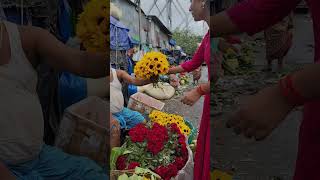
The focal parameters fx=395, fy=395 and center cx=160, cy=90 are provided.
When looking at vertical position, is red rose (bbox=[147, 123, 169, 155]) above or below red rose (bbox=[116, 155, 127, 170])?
above

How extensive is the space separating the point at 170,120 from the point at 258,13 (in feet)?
7.25

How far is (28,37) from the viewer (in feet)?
3.23

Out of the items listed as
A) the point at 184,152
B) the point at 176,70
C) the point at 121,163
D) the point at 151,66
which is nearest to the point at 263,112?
the point at 176,70

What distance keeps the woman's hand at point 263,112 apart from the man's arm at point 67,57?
38cm

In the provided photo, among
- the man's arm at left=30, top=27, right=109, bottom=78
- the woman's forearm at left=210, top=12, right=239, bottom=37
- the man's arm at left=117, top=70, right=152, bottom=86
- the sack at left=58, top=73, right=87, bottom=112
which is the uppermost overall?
the woman's forearm at left=210, top=12, right=239, bottom=37

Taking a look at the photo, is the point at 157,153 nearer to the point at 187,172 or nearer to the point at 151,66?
the point at 187,172

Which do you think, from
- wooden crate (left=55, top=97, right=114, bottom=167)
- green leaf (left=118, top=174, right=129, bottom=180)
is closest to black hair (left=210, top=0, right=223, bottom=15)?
wooden crate (left=55, top=97, right=114, bottom=167)

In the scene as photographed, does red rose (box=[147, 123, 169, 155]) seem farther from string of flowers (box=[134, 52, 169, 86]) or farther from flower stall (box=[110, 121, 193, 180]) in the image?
string of flowers (box=[134, 52, 169, 86])

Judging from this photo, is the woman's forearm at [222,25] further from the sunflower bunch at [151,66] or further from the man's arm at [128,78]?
the man's arm at [128,78]

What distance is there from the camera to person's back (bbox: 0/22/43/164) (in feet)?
3.10

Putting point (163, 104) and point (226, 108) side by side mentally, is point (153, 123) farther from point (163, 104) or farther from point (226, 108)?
point (226, 108)

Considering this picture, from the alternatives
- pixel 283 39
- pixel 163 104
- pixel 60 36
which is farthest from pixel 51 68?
pixel 163 104

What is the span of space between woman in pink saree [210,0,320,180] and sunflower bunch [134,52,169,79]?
1.95m

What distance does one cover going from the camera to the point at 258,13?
89cm
